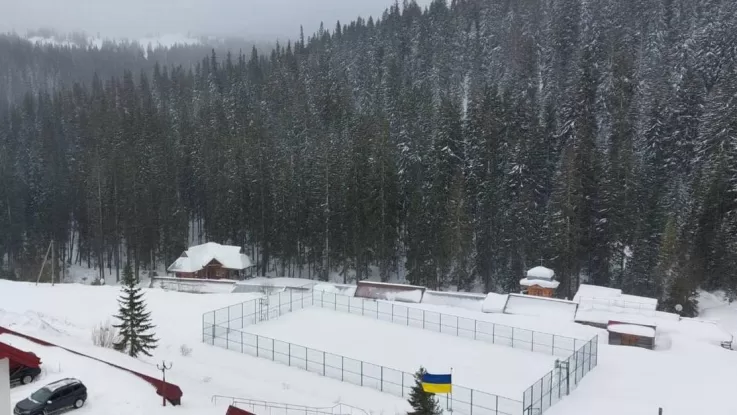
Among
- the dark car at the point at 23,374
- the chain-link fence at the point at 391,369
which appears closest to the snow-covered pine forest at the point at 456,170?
the chain-link fence at the point at 391,369

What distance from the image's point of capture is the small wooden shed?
3347cm

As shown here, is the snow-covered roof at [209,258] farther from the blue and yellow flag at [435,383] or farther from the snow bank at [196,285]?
the blue and yellow flag at [435,383]

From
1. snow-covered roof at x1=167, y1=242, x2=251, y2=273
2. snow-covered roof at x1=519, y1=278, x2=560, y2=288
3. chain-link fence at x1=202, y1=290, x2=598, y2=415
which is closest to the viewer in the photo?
chain-link fence at x1=202, y1=290, x2=598, y2=415

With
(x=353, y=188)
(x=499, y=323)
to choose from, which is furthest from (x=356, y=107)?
(x=499, y=323)

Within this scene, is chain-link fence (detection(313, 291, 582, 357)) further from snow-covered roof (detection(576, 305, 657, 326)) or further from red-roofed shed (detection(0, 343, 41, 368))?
red-roofed shed (detection(0, 343, 41, 368))

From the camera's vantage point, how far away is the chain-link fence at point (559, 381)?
24.6 m

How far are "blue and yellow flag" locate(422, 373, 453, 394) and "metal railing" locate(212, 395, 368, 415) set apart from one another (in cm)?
537

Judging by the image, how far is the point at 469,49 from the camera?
111 m

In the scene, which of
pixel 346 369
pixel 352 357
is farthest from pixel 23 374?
pixel 352 357

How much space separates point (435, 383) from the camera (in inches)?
774

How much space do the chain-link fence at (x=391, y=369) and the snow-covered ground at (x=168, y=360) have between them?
0.87m

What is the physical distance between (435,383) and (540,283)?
31506mm

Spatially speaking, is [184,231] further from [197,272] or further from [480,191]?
[480,191]

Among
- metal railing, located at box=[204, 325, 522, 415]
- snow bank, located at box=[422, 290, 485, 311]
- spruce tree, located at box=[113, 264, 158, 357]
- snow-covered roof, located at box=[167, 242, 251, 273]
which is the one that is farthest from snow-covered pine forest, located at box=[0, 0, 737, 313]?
spruce tree, located at box=[113, 264, 158, 357]
